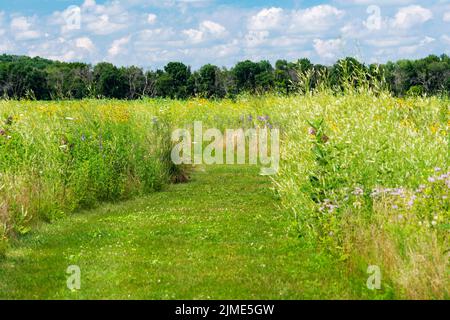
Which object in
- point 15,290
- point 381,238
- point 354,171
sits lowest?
point 15,290

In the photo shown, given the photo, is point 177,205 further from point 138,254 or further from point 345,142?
point 345,142

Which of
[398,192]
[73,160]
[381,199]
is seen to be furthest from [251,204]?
[398,192]

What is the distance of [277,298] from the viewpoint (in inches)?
266

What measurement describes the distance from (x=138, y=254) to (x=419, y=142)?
405cm

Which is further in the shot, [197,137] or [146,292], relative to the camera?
[197,137]

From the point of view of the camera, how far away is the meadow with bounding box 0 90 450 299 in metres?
7.01

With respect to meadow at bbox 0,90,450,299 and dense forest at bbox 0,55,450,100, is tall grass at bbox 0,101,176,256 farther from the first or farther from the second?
dense forest at bbox 0,55,450,100

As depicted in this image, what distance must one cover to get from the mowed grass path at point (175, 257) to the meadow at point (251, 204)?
0.10ft

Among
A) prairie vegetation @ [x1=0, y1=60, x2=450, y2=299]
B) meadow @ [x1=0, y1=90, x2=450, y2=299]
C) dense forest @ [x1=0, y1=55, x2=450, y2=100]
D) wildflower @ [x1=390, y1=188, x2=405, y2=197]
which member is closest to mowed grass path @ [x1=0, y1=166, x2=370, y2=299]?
meadow @ [x1=0, y1=90, x2=450, y2=299]

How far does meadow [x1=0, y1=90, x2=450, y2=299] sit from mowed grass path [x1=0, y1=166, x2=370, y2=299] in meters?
0.03

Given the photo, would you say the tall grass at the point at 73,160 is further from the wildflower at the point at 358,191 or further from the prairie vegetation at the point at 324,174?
the wildflower at the point at 358,191
